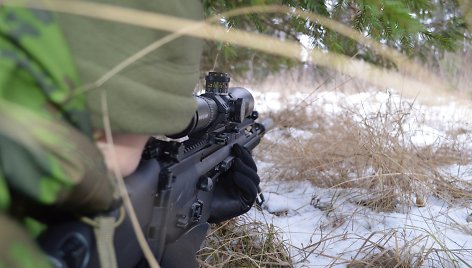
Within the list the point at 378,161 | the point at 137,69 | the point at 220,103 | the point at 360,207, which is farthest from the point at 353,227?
the point at 137,69

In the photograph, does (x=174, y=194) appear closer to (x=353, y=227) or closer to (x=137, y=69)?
(x=137, y=69)

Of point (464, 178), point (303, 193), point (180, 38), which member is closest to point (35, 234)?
point (180, 38)

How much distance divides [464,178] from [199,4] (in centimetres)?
201

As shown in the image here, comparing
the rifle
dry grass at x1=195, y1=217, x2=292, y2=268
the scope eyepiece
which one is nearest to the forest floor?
dry grass at x1=195, y1=217, x2=292, y2=268

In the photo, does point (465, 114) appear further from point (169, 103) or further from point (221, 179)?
point (169, 103)

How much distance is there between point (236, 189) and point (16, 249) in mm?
1316

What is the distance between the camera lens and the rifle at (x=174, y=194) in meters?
0.82

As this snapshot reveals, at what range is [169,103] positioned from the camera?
0.95 meters

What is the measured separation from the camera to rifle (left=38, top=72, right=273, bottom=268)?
32.3 inches

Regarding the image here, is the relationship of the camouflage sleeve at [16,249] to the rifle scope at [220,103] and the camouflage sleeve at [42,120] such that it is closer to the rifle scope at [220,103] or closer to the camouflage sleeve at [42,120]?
the camouflage sleeve at [42,120]

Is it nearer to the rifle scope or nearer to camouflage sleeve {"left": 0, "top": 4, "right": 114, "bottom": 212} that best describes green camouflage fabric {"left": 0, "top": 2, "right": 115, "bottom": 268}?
camouflage sleeve {"left": 0, "top": 4, "right": 114, "bottom": 212}

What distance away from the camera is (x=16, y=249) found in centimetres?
64

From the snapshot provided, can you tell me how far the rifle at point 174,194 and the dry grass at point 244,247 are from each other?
7.2 inches

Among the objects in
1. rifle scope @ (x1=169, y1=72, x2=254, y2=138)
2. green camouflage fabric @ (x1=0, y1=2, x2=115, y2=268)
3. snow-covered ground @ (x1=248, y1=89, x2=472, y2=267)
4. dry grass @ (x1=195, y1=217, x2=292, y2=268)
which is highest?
rifle scope @ (x1=169, y1=72, x2=254, y2=138)
